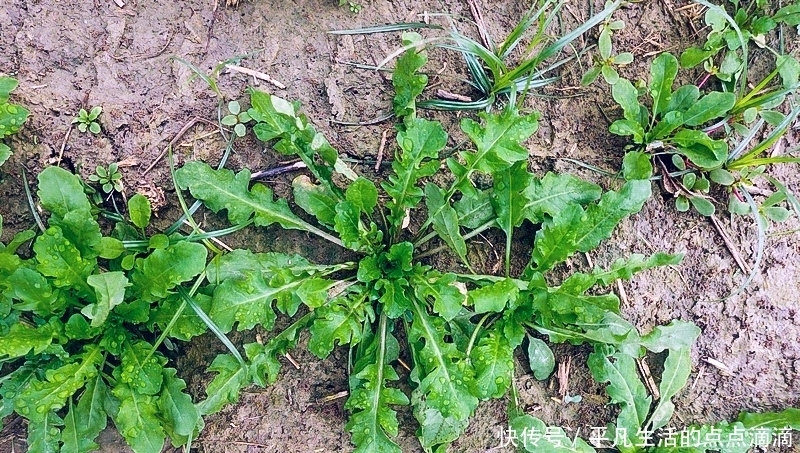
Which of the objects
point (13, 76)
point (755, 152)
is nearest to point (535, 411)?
point (755, 152)

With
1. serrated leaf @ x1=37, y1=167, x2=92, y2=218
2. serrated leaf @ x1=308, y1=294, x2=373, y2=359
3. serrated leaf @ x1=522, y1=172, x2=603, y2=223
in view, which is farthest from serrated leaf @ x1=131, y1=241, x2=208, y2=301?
serrated leaf @ x1=522, y1=172, x2=603, y2=223

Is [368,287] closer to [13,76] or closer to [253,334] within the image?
[253,334]

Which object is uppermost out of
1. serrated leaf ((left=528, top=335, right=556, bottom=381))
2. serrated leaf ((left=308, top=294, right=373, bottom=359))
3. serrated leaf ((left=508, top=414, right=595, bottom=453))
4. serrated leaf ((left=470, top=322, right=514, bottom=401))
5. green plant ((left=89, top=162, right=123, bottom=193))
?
green plant ((left=89, top=162, right=123, bottom=193))

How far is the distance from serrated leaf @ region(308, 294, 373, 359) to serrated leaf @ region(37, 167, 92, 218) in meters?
0.74

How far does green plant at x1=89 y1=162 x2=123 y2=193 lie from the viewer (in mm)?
1936

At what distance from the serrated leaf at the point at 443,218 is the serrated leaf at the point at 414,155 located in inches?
1.5

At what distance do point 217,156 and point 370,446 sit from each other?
1.01 m

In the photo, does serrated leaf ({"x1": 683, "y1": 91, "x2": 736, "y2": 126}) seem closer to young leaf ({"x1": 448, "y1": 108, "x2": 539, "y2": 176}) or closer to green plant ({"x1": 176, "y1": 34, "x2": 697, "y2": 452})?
green plant ({"x1": 176, "y1": 34, "x2": 697, "y2": 452})

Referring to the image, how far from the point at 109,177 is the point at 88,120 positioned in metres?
0.18

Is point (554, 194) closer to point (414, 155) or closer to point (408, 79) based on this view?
point (414, 155)

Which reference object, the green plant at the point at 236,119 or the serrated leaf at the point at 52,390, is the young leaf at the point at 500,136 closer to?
the green plant at the point at 236,119

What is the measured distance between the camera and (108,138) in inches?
77.3

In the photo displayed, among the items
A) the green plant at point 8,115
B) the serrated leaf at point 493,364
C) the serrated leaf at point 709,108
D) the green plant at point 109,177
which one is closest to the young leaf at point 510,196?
the serrated leaf at point 493,364

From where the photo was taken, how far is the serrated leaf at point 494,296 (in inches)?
72.9
